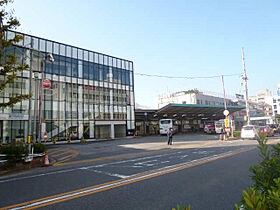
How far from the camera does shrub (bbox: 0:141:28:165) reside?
377 inches

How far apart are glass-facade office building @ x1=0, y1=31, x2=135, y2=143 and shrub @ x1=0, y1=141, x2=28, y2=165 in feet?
52.3

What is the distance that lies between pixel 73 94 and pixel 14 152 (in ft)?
77.1

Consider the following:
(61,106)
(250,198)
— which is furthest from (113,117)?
(250,198)

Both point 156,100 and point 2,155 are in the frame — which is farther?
point 156,100

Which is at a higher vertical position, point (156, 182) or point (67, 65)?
point (67, 65)

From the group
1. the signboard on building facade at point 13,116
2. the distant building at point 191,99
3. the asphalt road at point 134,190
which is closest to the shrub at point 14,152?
the asphalt road at point 134,190

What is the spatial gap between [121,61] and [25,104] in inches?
816

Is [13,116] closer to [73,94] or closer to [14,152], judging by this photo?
[73,94]

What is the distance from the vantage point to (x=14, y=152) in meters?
9.70

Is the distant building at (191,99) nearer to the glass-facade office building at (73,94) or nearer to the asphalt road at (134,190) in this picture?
the glass-facade office building at (73,94)

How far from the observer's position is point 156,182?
6.16 meters

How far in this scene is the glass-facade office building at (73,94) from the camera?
26.3 metres

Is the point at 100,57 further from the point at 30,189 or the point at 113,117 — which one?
the point at 30,189

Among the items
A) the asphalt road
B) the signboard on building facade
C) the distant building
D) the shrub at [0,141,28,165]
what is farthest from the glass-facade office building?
the distant building
